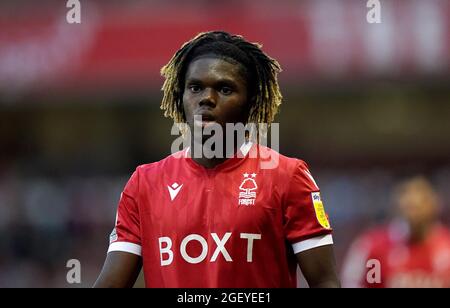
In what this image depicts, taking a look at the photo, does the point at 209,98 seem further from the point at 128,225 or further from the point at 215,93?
the point at 128,225

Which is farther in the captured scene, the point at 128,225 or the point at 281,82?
the point at 281,82

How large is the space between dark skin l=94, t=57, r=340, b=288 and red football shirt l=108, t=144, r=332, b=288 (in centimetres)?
6

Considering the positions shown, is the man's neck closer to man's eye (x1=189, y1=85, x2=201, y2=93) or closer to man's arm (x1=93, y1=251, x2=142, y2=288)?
man's eye (x1=189, y1=85, x2=201, y2=93)

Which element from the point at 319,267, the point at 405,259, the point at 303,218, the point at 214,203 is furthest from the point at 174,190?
the point at 405,259

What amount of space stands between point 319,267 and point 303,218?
25cm

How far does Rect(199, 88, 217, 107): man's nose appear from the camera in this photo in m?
4.62

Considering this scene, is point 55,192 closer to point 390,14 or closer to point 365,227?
point 365,227

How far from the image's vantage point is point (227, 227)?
15.0 ft

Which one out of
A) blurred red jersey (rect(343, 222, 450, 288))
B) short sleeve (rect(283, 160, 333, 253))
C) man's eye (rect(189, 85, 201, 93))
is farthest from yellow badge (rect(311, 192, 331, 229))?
blurred red jersey (rect(343, 222, 450, 288))

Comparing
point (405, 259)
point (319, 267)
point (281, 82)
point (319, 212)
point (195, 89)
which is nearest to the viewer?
point (319, 267)

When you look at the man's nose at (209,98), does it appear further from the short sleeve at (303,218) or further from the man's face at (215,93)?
the short sleeve at (303,218)

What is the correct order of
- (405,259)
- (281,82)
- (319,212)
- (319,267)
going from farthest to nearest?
(281,82) → (405,259) → (319,212) → (319,267)

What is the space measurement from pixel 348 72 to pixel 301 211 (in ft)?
37.6

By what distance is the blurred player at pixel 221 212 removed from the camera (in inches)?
179
